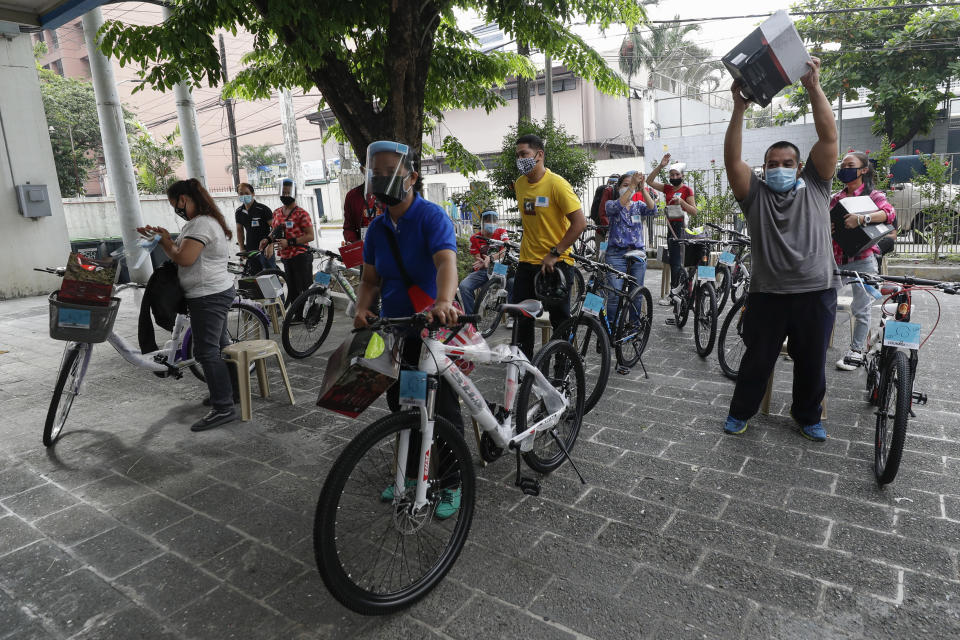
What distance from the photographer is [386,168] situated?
2.70m

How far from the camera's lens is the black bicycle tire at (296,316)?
6191mm

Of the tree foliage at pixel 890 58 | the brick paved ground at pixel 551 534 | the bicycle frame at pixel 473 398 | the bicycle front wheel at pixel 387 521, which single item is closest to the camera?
the bicycle front wheel at pixel 387 521

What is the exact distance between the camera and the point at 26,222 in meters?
10.6

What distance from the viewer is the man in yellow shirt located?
4.56 m

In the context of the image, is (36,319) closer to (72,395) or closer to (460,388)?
(72,395)

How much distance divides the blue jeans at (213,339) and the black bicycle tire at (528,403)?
242cm

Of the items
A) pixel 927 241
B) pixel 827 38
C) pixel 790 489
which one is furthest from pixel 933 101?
pixel 790 489

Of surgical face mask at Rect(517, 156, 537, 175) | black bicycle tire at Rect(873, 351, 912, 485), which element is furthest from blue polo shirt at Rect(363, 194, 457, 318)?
black bicycle tire at Rect(873, 351, 912, 485)

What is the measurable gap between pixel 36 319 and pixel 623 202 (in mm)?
8243

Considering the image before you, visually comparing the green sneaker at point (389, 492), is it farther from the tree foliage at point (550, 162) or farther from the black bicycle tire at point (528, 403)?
the tree foliage at point (550, 162)

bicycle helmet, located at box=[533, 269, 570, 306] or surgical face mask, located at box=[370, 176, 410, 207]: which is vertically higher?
surgical face mask, located at box=[370, 176, 410, 207]

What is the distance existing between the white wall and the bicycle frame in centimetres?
1104

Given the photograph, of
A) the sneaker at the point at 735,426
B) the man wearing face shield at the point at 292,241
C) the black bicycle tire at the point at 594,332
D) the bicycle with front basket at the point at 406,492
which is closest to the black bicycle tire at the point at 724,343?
the sneaker at the point at 735,426

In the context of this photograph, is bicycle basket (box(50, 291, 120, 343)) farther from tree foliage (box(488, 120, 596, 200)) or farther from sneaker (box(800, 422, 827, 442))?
tree foliage (box(488, 120, 596, 200))
